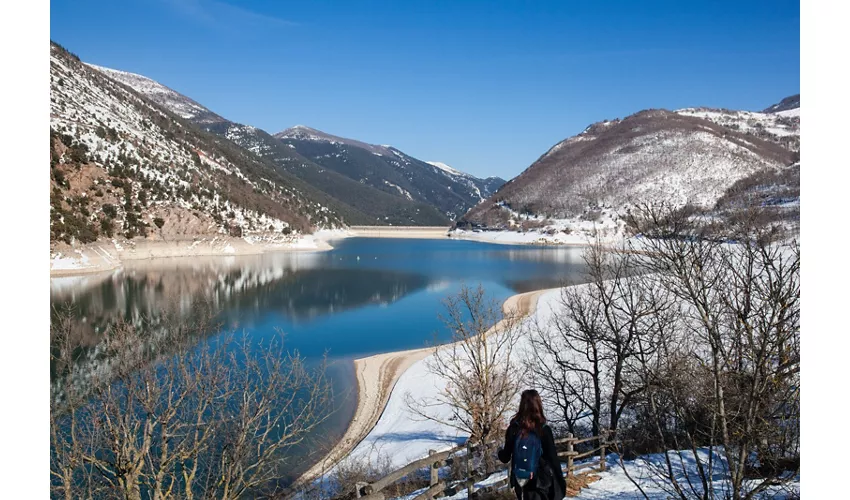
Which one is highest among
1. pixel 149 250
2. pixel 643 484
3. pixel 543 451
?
pixel 149 250

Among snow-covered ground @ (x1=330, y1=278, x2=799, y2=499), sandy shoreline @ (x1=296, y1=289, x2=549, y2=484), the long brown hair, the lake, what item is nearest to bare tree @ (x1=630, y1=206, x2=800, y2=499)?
snow-covered ground @ (x1=330, y1=278, x2=799, y2=499)

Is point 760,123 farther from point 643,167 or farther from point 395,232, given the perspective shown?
point 395,232

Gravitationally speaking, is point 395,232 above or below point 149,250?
above

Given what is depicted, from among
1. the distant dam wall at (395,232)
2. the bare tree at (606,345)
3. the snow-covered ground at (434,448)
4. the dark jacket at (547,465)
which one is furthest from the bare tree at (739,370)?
the distant dam wall at (395,232)

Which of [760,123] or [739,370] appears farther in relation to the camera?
[760,123]

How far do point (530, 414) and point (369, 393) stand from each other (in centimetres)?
1297

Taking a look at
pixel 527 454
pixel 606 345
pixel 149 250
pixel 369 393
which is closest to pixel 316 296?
pixel 369 393

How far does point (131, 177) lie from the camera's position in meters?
56.4

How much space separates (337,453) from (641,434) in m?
6.77

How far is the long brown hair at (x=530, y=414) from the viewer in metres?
3.84

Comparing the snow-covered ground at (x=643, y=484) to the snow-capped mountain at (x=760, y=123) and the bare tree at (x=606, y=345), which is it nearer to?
the bare tree at (x=606, y=345)
